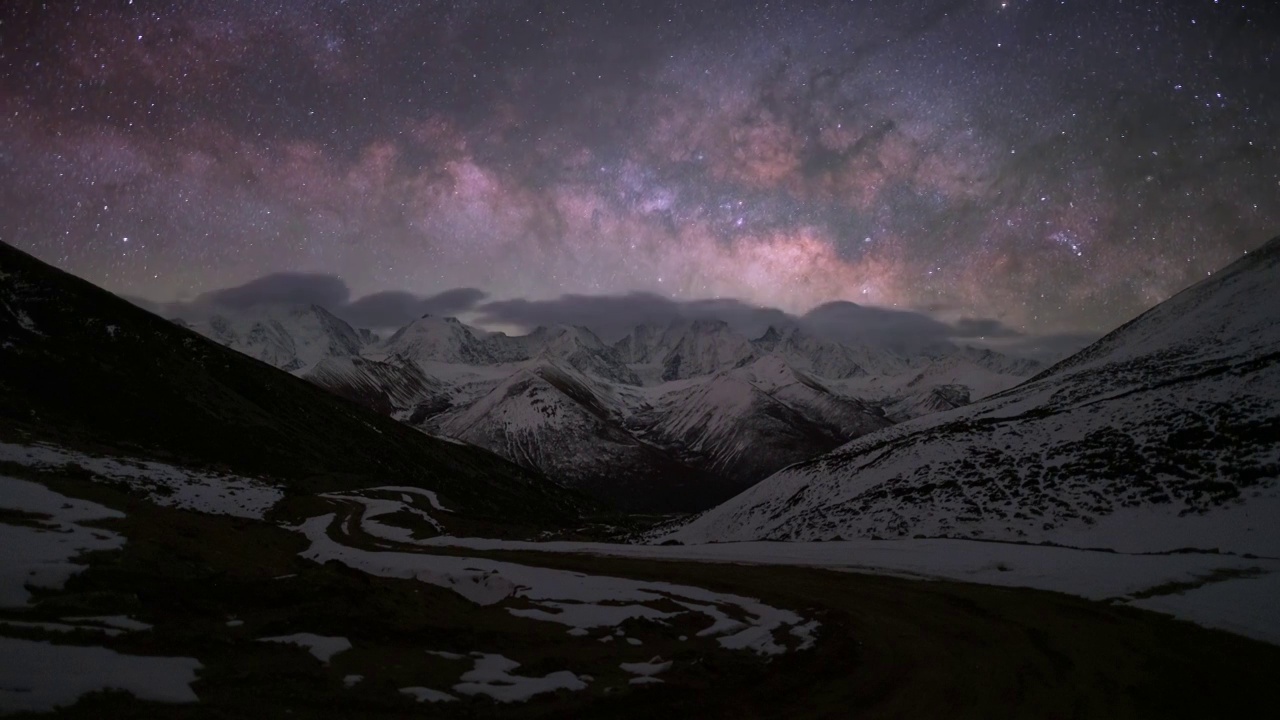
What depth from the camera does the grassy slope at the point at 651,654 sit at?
8.38m

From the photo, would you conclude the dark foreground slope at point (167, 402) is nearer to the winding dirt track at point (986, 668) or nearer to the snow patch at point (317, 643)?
the snow patch at point (317, 643)

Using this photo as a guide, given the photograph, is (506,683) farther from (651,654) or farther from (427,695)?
(651,654)

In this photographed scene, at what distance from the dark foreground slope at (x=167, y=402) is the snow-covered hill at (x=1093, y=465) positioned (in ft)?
163

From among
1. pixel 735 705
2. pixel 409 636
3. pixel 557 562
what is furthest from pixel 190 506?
pixel 735 705

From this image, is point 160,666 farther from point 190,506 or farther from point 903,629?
point 190,506

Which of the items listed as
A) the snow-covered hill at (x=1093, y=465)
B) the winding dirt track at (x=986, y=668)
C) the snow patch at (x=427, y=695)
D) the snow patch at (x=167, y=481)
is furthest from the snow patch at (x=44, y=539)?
the snow-covered hill at (x=1093, y=465)

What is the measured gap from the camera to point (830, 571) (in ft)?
72.3

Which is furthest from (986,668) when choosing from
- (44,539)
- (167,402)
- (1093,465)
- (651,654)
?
(167,402)

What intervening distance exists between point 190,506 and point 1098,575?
47786mm

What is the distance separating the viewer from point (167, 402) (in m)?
84.1

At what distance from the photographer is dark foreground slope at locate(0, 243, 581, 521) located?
232ft

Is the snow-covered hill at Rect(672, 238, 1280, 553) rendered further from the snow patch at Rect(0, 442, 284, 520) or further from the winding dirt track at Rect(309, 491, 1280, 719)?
the snow patch at Rect(0, 442, 284, 520)

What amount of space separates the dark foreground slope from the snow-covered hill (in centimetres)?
4962

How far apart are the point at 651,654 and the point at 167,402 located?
98.0 metres
